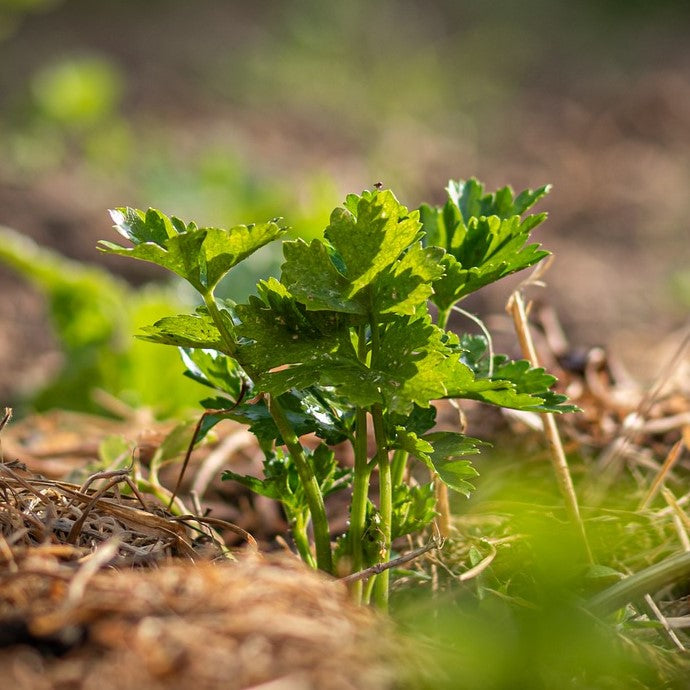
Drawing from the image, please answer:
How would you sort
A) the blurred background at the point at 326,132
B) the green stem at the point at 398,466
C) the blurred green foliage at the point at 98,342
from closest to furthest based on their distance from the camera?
the green stem at the point at 398,466 → the blurred green foliage at the point at 98,342 → the blurred background at the point at 326,132

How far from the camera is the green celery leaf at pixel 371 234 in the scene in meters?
0.96

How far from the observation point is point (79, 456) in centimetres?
192

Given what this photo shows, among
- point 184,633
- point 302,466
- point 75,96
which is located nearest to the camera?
point 184,633

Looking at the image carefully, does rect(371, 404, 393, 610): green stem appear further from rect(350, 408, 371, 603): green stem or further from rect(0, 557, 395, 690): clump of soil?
rect(0, 557, 395, 690): clump of soil

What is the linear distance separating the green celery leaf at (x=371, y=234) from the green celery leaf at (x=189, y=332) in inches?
7.0

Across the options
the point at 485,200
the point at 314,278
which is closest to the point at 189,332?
the point at 314,278

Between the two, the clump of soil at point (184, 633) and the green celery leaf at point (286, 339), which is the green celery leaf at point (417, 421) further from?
the clump of soil at point (184, 633)

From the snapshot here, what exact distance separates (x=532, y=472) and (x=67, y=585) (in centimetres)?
105

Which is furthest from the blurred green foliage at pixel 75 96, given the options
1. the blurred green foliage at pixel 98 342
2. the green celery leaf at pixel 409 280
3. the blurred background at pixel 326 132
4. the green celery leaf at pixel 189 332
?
the green celery leaf at pixel 409 280

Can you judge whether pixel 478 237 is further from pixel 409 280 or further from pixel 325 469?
pixel 325 469

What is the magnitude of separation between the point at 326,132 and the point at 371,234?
529cm

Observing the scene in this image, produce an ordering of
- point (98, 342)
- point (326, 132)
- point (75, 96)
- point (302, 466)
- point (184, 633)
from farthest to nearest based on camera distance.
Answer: point (326, 132)
point (75, 96)
point (98, 342)
point (302, 466)
point (184, 633)

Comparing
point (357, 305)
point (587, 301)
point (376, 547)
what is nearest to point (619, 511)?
point (376, 547)

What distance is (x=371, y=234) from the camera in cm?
96
